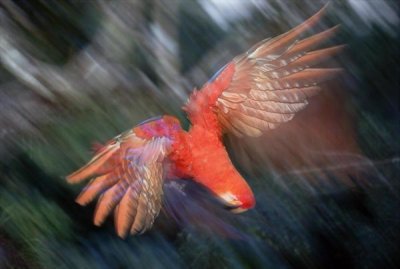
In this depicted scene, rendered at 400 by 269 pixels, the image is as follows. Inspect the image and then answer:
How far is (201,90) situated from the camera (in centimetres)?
128

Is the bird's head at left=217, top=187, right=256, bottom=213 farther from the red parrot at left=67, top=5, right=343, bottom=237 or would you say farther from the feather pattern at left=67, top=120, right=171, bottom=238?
the feather pattern at left=67, top=120, right=171, bottom=238

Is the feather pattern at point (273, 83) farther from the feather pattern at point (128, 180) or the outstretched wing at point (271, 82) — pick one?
the feather pattern at point (128, 180)

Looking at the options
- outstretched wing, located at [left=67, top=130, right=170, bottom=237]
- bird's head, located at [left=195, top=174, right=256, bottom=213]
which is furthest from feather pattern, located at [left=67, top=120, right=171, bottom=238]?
bird's head, located at [left=195, top=174, right=256, bottom=213]

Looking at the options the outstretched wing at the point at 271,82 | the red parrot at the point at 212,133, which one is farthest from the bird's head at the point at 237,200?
the outstretched wing at the point at 271,82

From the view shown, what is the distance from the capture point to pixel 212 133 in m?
1.33

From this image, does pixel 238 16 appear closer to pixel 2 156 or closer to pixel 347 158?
pixel 347 158

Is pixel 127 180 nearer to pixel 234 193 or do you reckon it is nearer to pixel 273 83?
pixel 234 193

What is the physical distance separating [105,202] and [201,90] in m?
0.36

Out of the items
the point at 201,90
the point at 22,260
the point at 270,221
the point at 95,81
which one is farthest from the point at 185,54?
the point at 22,260

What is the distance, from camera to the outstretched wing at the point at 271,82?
1306 millimetres

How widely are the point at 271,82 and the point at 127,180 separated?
0.43 m

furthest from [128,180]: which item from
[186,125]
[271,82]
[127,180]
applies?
[271,82]

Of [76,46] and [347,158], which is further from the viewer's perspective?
[347,158]

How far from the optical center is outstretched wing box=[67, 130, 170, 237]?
→ 128cm
